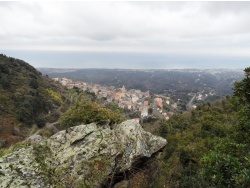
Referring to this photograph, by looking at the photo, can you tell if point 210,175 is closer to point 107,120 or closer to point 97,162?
point 97,162

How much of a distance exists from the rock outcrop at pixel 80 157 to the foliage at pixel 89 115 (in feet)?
1.67

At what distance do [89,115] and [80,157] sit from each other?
7.15 feet

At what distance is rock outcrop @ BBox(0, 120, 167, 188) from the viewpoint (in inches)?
209

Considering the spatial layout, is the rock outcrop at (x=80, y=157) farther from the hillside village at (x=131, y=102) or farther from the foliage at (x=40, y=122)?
the hillside village at (x=131, y=102)

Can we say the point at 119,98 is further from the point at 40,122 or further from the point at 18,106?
the point at 40,122

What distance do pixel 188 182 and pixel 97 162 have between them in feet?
15.2

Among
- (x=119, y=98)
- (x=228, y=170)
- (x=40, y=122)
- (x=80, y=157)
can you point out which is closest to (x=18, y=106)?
(x=40, y=122)

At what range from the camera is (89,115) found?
26.1 feet

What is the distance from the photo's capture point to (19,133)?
25.8 metres

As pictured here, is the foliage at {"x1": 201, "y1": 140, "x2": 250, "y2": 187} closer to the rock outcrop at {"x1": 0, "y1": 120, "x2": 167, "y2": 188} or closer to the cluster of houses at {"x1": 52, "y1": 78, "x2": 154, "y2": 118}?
the rock outcrop at {"x1": 0, "y1": 120, "x2": 167, "y2": 188}

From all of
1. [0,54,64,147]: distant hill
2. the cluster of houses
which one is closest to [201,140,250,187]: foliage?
[0,54,64,147]: distant hill

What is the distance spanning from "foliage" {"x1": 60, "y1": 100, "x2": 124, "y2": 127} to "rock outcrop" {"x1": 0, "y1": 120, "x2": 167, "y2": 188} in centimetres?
51

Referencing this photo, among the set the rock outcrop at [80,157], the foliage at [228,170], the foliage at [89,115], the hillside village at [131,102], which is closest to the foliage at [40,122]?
the foliage at [89,115]

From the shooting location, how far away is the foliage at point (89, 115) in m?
7.80
